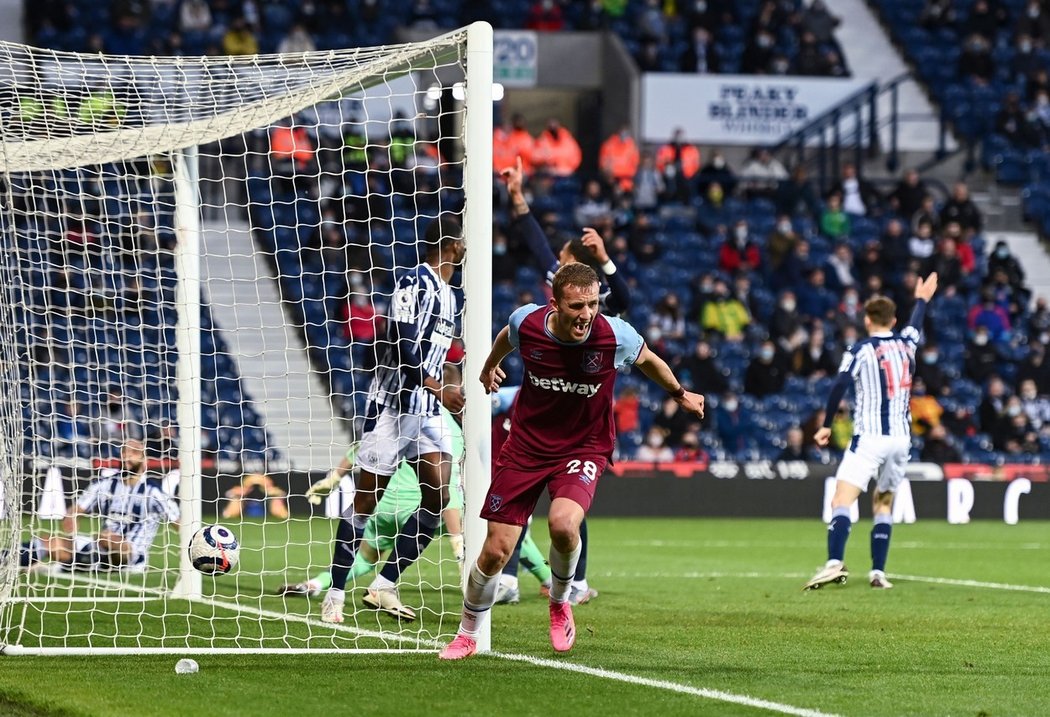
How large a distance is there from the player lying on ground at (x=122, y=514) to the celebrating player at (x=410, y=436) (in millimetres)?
1782

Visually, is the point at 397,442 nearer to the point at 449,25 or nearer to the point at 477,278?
the point at 477,278

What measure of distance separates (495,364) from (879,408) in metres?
5.13

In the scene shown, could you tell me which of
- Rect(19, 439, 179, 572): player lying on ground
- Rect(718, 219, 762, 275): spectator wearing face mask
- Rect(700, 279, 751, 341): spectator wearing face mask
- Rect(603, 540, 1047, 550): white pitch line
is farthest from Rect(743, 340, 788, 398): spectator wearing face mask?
Rect(19, 439, 179, 572): player lying on ground

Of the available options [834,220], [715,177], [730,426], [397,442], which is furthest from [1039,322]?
[397,442]

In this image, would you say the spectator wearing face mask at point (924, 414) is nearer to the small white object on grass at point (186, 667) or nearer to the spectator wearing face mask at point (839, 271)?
the spectator wearing face mask at point (839, 271)

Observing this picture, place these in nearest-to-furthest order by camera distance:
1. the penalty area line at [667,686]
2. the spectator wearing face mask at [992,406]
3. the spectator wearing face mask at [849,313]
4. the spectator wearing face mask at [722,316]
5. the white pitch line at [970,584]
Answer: the penalty area line at [667,686]
the white pitch line at [970,584]
the spectator wearing face mask at [992,406]
the spectator wearing face mask at [722,316]
the spectator wearing face mask at [849,313]

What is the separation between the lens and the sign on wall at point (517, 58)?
1100 inches

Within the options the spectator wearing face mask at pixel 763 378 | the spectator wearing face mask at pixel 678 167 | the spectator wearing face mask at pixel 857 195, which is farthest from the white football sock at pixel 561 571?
the spectator wearing face mask at pixel 857 195

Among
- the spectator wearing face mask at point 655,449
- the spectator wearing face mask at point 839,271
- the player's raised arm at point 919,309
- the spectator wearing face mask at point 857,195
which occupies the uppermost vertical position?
the spectator wearing face mask at point 857,195

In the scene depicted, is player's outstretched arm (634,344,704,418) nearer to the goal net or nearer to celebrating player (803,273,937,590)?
the goal net

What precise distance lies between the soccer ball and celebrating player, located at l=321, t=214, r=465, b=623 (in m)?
0.62

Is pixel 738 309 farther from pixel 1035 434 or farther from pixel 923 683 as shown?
pixel 923 683

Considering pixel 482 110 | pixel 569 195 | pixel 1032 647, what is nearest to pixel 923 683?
pixel 1032 647

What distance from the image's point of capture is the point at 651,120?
28297 millimetres
